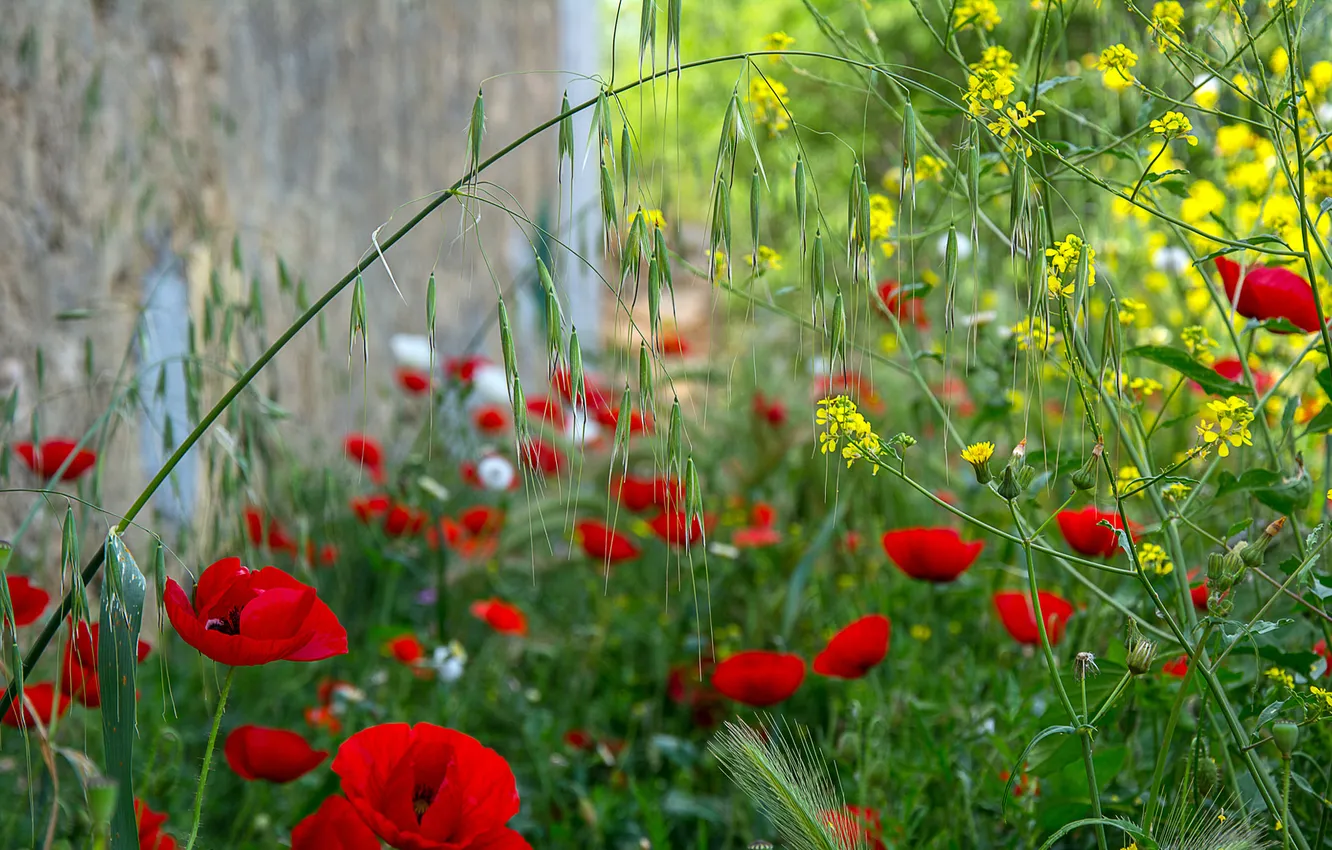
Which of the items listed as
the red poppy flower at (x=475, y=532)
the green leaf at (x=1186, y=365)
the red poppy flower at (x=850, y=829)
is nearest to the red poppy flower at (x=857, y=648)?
the red poppy flower at (x=850, y=829)

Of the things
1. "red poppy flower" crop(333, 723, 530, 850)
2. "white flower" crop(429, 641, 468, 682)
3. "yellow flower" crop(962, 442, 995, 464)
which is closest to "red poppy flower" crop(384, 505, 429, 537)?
"white flower" crop(429, 641, 468, 682)

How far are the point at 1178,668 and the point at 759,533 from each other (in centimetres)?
83

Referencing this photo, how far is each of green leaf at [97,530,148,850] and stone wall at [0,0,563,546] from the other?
1.38 feet

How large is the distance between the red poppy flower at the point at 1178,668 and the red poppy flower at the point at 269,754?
31.6 inches

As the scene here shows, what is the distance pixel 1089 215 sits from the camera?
10.2 ft

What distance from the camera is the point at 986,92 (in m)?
0.83

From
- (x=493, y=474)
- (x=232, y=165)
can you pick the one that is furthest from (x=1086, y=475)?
(x=232, y=165)

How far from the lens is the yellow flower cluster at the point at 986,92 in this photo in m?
0.81

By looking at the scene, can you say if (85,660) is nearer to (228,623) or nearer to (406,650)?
(228,623)

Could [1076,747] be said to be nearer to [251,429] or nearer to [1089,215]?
[251,429]

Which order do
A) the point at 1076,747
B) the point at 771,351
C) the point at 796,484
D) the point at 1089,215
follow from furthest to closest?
the point at 771,351 < the point at 1089,215 < the point at 796,484 < the point at 1076,747

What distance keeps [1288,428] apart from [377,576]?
1.64m

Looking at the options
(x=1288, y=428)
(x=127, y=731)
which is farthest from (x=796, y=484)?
(x=127, y=731)

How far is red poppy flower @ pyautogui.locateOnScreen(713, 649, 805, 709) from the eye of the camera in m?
1.22
